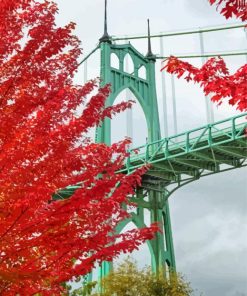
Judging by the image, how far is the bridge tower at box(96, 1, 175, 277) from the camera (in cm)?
3469

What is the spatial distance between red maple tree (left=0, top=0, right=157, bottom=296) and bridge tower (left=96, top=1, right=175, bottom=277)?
23.8 metres

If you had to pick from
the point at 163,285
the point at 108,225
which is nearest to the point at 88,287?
the point at 108,225

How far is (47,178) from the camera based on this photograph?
7215 millimetres

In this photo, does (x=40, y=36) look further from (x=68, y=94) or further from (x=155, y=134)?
(x=155, y=134)

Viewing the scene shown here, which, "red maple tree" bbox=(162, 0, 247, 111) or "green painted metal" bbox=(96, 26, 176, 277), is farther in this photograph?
"green painted metal" bbox=(96, 26, 176, 277)

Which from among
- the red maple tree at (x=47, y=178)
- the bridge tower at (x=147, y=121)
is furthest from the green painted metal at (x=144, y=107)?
the red maple tree at (x=47, y=178)

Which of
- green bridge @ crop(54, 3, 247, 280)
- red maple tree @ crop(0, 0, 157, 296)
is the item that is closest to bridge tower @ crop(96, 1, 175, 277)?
green bridge @ crop(54, 3, 247, 280)

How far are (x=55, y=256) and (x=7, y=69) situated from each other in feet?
9.41

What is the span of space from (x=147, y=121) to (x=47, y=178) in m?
32.2

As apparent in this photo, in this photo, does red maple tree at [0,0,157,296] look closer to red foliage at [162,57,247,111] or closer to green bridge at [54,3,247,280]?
red foliage at [162,57,247,111]

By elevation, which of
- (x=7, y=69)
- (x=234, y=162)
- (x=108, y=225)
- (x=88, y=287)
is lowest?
(x=108, y=225)

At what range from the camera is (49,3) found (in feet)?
29.3

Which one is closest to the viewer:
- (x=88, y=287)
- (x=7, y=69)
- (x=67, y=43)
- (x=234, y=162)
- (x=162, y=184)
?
(x=7, y=69)

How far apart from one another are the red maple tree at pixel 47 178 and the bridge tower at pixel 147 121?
78.1 ft
